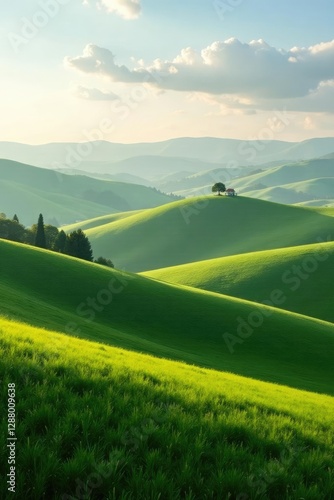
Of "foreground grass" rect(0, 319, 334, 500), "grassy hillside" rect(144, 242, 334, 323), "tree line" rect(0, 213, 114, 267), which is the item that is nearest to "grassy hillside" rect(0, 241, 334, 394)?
"foreground grass" rect(0, 319, 334, 500)

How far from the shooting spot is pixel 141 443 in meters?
7.57

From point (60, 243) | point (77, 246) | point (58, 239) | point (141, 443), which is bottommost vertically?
point (141, 443)

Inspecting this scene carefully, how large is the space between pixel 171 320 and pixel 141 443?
147 ft

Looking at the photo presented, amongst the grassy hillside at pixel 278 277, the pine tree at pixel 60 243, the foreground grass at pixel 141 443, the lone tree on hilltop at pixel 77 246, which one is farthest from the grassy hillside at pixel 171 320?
the pine tree at pixel 60 243

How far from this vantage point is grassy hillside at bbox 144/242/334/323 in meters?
93.2

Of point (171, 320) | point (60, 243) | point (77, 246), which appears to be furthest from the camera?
point (60, 243)

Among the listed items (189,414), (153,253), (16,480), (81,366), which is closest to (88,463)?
(16,480)

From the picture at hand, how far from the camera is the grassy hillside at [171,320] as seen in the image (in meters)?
39.5

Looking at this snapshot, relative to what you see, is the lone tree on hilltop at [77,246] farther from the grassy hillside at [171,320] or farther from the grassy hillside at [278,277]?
the grassy hillside at [171,320]

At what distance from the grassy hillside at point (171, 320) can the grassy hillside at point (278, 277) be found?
31.1 meters

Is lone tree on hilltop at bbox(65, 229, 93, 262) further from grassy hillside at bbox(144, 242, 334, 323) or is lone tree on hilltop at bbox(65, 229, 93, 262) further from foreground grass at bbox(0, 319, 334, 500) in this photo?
foreground grass at bbox(0, 319, 334, 500)

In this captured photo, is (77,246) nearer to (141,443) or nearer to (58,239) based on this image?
(58,239)

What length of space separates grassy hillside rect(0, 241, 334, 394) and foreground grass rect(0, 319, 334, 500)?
25.0 metres

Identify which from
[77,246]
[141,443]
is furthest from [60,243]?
[141,443]
